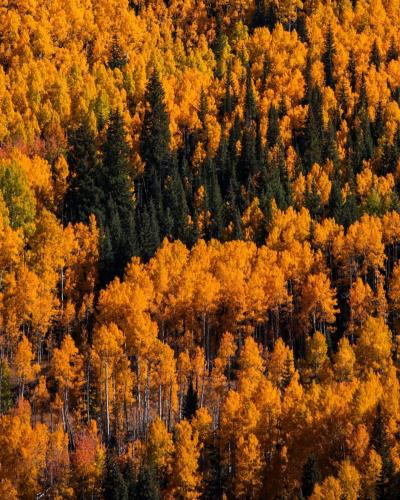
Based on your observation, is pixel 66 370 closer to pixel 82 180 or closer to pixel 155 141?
pixel 82 180

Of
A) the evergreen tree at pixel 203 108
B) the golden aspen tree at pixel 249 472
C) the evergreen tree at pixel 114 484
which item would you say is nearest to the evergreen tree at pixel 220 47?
the evergreen tree at pixel 203 108

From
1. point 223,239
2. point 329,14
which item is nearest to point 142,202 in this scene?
point 223,239

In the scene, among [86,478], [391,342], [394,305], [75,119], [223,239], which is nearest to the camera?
[86,478]

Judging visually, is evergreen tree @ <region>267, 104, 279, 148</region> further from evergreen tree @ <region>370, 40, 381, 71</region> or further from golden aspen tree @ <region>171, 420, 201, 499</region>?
golden aspen tree @ <region>171, 420, 201, 499</region>

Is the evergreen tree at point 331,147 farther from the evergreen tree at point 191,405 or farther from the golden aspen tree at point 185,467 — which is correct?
the golden aspen tree at point 185,467

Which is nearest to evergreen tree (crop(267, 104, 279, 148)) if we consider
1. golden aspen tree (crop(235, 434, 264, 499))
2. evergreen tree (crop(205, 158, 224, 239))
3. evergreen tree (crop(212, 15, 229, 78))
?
evergreen tree (crop(205, 158, 224, 239))

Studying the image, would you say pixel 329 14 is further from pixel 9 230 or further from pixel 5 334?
pixel 5 334
